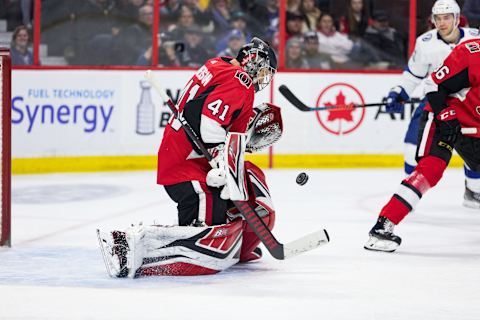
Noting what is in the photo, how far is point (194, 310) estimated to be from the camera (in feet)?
10.2

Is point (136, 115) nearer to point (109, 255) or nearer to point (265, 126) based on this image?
point (265, 126)

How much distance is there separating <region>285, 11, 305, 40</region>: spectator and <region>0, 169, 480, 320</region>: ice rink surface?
4.99 ft

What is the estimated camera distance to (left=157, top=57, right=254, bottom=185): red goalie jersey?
353 centimetres

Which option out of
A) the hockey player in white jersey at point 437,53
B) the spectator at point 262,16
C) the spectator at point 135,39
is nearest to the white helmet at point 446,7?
the hockey player in white jersey at point 437,53

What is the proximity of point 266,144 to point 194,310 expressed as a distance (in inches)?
36.6

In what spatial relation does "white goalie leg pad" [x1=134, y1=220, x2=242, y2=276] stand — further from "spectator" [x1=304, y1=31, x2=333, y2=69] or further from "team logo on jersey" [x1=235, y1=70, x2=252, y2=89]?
"spectator" [x1=304, y1=31, x2=333, y2=69]

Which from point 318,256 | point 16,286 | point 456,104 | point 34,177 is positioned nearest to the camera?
point 16,286

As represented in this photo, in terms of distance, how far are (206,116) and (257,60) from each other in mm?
330

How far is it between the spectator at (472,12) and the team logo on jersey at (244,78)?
13.3 ft

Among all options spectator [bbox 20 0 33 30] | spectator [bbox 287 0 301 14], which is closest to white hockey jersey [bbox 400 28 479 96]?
spectator [bbox 287 0 301 14]

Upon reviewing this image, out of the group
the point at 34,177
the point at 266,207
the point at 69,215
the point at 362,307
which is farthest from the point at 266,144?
the point at 34,177

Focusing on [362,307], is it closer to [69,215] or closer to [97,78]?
[69,215]

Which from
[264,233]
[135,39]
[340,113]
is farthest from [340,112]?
[264,233]

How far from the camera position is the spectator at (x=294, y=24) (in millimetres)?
7242
